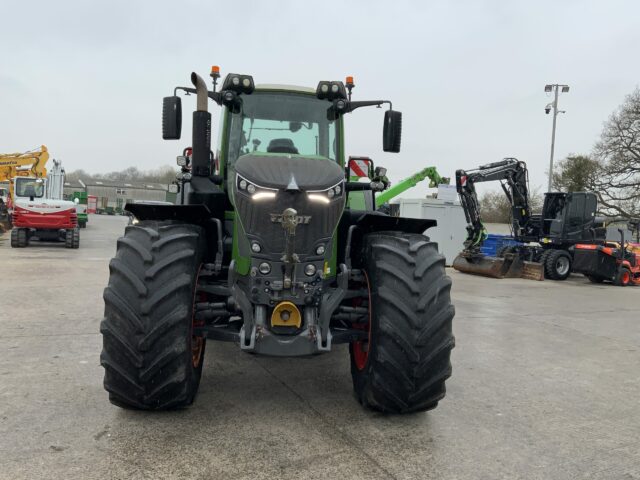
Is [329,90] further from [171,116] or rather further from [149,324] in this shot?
[149,324]

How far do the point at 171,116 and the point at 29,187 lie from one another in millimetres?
18727

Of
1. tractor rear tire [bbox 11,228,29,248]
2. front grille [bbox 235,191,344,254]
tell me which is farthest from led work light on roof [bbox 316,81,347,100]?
tractor rear tire [bbox 11,228,29,248]

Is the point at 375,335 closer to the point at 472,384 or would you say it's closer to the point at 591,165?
the point at 472,384

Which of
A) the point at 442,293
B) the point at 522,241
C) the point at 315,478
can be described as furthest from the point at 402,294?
the point at 522,241

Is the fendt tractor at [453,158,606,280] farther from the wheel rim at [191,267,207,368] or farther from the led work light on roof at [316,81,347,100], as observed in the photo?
the wheel rim at [191,267,207,368]

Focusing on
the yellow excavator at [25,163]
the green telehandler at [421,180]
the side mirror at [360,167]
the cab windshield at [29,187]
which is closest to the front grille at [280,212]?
the side mirror at [360,167]

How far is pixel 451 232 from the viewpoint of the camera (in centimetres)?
2005

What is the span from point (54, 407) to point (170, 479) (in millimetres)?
1420

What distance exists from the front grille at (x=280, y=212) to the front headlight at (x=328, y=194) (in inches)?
1.2

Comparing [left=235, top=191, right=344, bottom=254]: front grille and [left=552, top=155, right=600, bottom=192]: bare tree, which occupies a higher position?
[left=552, top=155, right=600, bottom=192]: bare tree

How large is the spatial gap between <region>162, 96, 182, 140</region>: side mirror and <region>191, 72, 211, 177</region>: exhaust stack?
525mm

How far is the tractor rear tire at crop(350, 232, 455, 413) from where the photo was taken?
11.2ft

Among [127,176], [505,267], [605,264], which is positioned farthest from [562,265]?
[127,176]

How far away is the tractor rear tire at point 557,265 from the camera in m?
16.2
